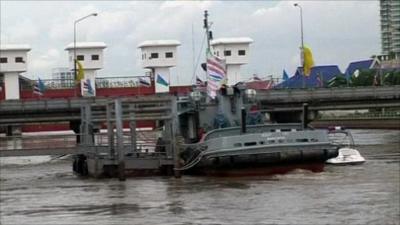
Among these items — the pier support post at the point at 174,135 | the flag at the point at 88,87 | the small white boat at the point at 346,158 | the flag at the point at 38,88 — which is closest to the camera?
the pier support post at the point at 174,135

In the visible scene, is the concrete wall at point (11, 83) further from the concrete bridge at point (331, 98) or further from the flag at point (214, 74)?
the flag at point (214, 74)

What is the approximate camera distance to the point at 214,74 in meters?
41.2

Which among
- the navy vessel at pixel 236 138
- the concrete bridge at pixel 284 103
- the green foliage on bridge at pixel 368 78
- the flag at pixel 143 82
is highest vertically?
the green foliage on bridge at pixel 368 78

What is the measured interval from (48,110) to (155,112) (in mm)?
31628

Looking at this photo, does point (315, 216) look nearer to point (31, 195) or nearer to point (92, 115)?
point (31, 195)

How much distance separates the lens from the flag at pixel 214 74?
40812 millimetres

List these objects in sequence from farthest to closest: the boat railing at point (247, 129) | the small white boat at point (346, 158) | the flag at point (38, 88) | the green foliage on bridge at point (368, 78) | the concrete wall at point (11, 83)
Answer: the green foliage on bridge at point (368, 78), the concrete wall at point (11, 83), the flag at point (38, 88), the small white boat at point (346, 158), the boat railing at point (247, 129)

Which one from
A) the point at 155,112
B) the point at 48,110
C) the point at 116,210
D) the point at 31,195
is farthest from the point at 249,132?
the point at 48,110

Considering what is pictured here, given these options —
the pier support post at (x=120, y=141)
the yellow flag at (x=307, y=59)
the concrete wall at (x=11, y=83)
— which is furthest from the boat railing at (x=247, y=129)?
the concrete wall at (x=11, y=83)

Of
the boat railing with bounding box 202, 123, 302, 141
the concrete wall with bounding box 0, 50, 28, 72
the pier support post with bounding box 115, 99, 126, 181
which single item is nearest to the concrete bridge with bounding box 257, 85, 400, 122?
the boat railing with bounding box 202, 123, 302, 141

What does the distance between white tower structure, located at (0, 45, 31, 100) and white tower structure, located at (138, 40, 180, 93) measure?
13.8 metres

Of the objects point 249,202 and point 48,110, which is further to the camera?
point 48,110

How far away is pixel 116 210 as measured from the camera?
26000 mm

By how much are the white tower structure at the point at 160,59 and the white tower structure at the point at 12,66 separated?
13.8m
